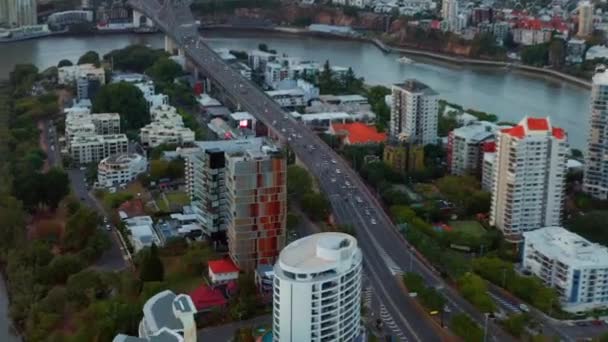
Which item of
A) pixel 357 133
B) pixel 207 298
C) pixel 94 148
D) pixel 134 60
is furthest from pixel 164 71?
pixel 207 298

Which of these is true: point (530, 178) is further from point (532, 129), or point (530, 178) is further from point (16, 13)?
point (16, 13)

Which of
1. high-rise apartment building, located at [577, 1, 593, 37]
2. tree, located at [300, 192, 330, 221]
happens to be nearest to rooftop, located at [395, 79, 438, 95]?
tree, located at [300, 192, 330, 221]

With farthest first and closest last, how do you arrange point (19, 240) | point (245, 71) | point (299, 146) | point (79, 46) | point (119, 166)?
point (79, 46) → point (245, 71) → point (299, 146) → point (119, 166) → point (19, 240)

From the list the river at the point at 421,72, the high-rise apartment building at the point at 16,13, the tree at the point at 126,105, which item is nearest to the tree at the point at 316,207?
the tree at the point at 126,105

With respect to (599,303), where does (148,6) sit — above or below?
above

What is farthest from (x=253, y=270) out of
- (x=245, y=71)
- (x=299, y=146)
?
(x=245, y=71)

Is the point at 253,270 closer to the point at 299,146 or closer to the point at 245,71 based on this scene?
the point at 299,146
